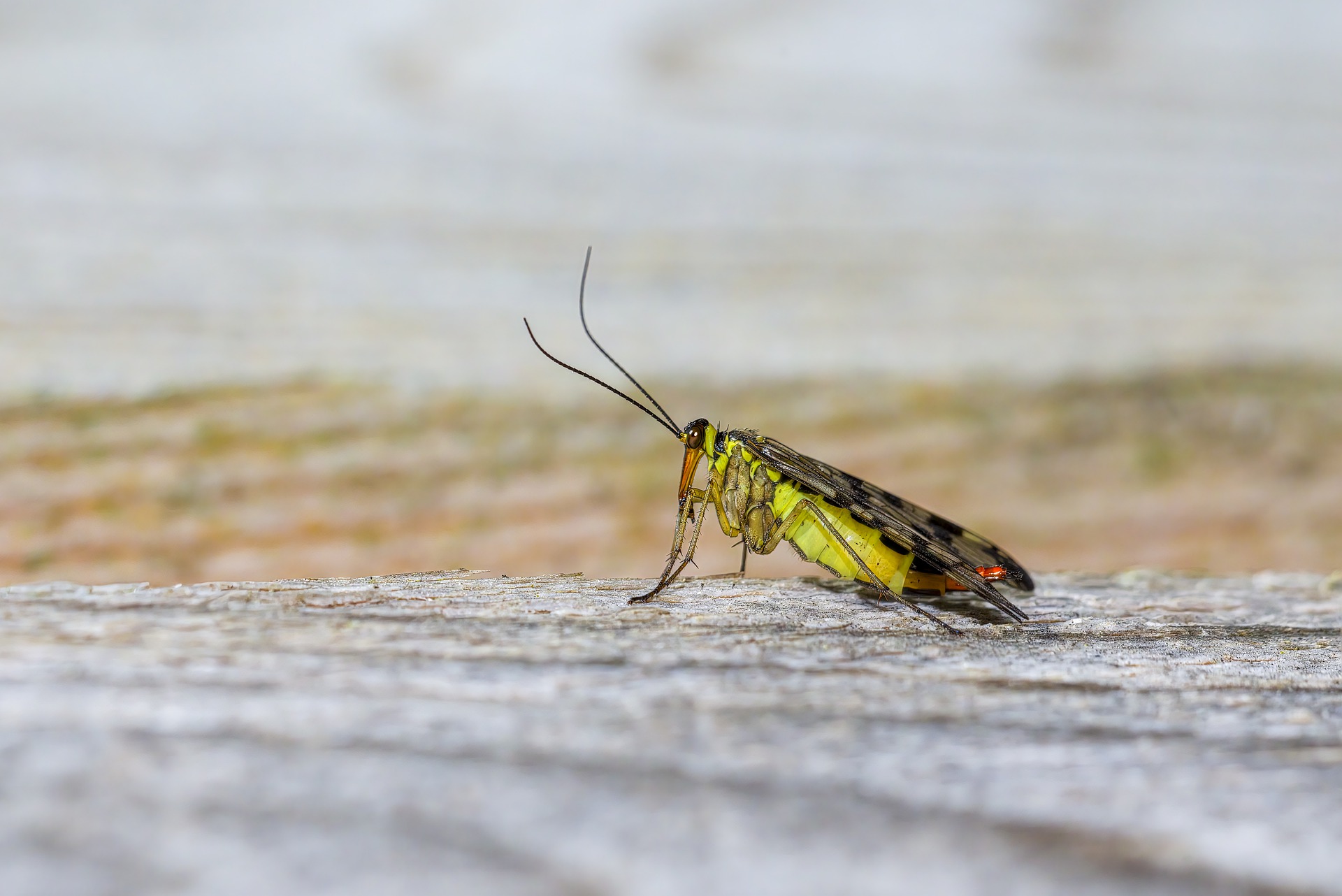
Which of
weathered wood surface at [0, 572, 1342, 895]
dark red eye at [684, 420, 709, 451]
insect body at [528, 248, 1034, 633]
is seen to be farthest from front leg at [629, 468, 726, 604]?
weathered wood surface at [0, 572, 1342, 895]

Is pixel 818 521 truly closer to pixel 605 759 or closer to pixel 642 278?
pixel 642 278

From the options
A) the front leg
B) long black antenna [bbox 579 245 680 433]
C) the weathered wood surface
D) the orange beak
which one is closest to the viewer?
the weathered wood surface

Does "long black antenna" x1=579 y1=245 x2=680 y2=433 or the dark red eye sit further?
the dark red eye

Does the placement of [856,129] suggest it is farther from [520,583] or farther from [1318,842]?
[1318,842]

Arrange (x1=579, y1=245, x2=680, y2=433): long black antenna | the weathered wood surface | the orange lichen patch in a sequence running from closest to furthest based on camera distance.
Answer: the weathered wood surface
the orange lichen patch
(x1=579, y1=245, x2=680, y2=433): long black antenna

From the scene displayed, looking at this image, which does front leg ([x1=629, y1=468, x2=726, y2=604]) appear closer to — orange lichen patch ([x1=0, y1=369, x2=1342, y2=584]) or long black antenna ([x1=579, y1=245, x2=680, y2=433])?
orange lichen patch ([x1=0, y1=369, x2=1342, y2=584])

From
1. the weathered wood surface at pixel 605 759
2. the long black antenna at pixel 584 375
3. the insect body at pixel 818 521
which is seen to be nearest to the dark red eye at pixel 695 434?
the insect body at pixel 818 521
